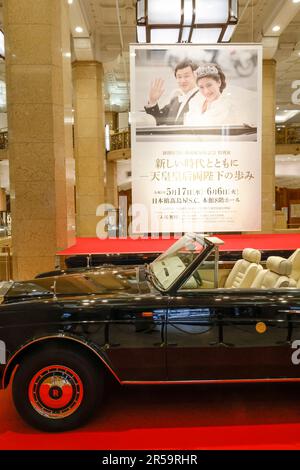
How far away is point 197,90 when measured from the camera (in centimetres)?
617

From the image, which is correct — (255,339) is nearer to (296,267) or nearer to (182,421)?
(182,421)

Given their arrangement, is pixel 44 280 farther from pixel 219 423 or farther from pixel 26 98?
pixel 26 98

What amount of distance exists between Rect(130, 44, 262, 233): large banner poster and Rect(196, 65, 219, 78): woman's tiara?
0.01 m

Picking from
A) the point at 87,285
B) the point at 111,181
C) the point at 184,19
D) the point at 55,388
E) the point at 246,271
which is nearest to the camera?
the point at 55,388

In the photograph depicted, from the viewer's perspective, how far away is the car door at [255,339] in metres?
2.79

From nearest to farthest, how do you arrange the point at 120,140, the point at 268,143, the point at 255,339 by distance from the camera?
the point at 255,339 → the point at 268,143 → the point at 120,140

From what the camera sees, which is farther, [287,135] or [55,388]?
[287,135]

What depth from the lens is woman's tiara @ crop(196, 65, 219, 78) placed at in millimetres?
6094

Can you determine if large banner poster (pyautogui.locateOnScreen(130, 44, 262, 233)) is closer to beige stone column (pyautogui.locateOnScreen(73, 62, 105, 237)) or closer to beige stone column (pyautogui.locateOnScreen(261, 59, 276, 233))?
beige stone column (pyautogui.locateOnScreen(73, 62, 105, 237))

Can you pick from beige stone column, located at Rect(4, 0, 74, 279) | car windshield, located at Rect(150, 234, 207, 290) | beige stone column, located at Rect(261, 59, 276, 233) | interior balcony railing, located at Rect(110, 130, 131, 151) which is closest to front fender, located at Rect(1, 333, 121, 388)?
car windshield, located at Rect(150, 234, 207, 290)

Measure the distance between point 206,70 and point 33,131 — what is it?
2608mm

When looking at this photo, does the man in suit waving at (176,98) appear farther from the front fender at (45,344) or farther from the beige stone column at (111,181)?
the beige stone column at (111,181)

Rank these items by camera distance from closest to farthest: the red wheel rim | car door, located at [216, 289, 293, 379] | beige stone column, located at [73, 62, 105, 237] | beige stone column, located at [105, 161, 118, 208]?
the red wheel rim, car door, located at [216, 289, 293, 379], beige stone column, located at [73, 62, 105, 237], beige stone column, located at [105, 161, 118, 208]

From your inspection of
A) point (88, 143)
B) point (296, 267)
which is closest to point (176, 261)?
point (296, 267)
